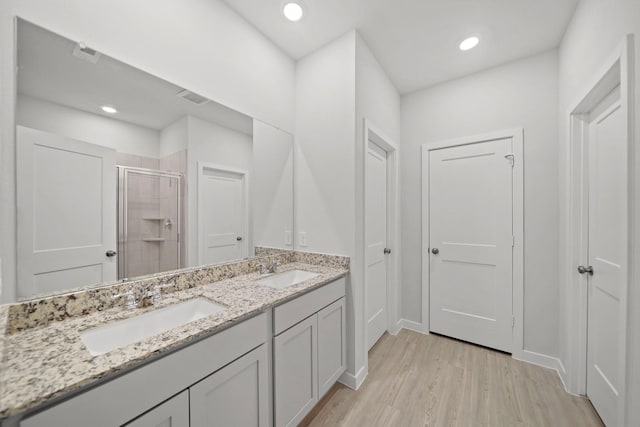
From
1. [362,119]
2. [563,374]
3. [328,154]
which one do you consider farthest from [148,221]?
[563,374]

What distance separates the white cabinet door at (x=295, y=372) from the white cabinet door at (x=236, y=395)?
9 centimetres

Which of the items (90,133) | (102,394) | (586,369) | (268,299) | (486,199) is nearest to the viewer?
(102,394)

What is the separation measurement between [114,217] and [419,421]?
7.07 feet

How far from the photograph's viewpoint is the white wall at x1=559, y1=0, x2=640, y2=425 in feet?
3.51

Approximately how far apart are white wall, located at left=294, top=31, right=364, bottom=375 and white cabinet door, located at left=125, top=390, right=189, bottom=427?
4.23 ft

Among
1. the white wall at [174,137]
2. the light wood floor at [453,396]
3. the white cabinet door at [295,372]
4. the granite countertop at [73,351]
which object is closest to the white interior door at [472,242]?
the light wood floor at [453,396]

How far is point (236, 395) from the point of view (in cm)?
107

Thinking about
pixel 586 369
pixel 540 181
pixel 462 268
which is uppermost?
pixel 540 181

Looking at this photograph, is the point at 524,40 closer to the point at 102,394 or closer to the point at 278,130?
the point at 278,130

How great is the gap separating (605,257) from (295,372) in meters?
2.00

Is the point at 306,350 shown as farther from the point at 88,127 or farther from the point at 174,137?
the point at 88,127

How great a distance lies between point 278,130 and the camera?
2.13 meters

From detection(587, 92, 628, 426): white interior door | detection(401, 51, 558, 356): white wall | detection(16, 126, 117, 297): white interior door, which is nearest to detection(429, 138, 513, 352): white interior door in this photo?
detection(401, 51, 558, 356): white wall

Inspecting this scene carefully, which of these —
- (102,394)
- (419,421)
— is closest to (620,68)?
(419,421)
